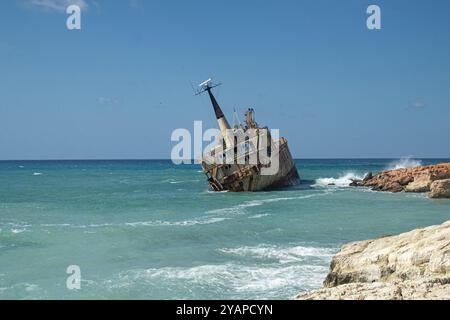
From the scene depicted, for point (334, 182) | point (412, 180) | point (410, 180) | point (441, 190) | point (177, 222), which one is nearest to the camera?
point (177, 222)

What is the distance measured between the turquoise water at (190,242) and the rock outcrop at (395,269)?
1.80m

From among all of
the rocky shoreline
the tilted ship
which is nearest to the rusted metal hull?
the tilted ship

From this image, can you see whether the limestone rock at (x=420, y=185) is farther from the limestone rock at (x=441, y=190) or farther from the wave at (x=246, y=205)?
the wave at (x=246, y=205)

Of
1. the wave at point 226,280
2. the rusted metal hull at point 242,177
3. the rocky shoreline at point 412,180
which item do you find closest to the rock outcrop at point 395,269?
the wave at point 226,280

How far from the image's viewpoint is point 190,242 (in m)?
16.9

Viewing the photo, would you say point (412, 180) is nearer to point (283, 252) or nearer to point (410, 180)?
point (410, 180)

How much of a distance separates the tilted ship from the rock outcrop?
24.3 m

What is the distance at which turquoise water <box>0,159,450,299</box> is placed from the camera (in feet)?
37.6

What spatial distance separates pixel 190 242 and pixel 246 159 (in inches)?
701

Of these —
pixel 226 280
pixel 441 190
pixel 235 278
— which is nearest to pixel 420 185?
pixel 441 190

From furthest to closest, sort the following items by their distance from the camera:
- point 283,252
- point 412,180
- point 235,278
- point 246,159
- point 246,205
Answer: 1. point 412,180
2. point 246,159
3. point 246,205
4. point 283,252
5. point 235,278

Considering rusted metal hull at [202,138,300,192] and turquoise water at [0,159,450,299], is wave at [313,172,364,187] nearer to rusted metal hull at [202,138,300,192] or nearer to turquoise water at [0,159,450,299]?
rusted metal hull at [202,138,300,192]

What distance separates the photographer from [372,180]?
4391 centimetres

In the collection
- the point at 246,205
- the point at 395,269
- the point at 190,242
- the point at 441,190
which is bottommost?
the point at 246,205
